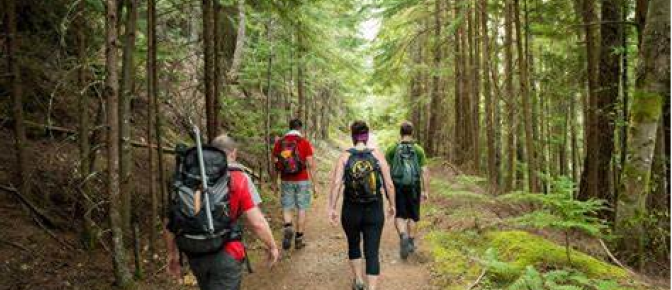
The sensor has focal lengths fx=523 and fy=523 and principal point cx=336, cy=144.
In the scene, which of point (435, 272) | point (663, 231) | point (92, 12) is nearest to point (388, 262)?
point (435, 272)

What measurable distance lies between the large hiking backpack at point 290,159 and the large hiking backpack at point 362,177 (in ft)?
7.80

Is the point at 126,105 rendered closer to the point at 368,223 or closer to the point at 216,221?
the point at 368,223

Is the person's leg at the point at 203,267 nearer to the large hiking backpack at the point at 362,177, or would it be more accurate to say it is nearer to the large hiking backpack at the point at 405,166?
the large hiking backpack at the point at 362,177

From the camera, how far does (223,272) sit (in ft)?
13.8

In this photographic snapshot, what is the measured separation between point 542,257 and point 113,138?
582 centimetres

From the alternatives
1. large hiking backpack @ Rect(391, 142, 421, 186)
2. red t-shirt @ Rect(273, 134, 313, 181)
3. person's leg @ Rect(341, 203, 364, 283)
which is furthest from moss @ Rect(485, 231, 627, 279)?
red t-shirt @ Rect(273, 134, 313, 181)

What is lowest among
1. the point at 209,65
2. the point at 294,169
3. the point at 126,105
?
the point at 294,169

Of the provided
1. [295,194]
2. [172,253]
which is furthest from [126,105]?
[172,253]

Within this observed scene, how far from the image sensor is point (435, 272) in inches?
292

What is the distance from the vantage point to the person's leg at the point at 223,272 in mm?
4188

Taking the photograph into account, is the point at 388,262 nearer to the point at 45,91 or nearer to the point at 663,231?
the point at 663,231

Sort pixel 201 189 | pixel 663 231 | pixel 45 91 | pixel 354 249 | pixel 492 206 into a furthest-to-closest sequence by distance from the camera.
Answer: pixel 492 206 → pixel 45 91 → pixel 663 231 → pixel 354 249 → pixel 201 189

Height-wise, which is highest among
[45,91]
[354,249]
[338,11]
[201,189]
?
[338,11]

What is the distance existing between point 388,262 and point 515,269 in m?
2.15
